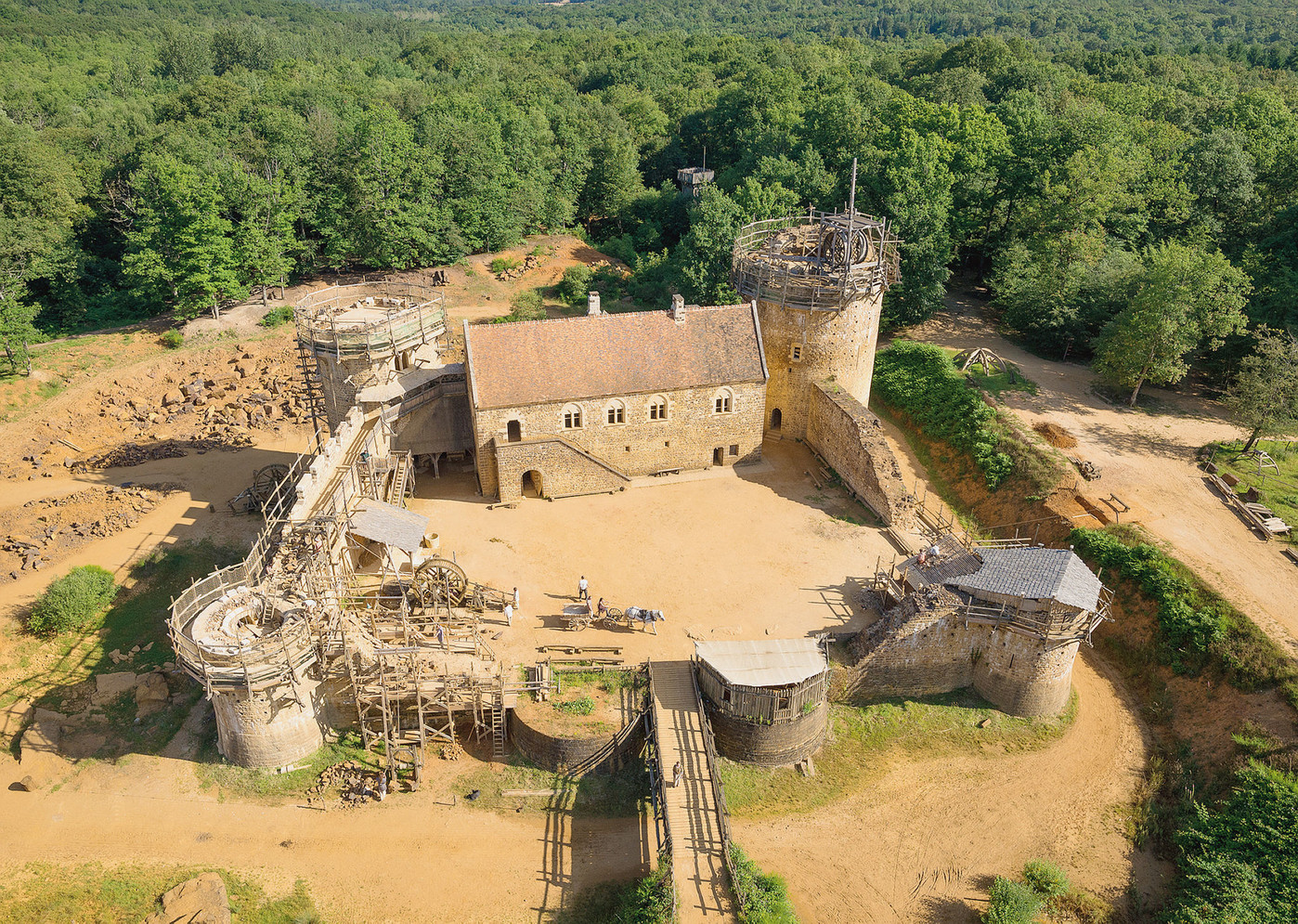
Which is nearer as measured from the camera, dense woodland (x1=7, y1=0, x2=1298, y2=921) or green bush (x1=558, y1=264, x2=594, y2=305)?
dense woodland (x1=7, y1=0, x2=1298, y2=921)

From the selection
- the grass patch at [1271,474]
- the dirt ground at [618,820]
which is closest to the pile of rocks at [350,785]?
the dirt ground at [618,820]

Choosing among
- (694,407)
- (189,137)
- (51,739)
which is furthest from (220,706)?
(189,137)

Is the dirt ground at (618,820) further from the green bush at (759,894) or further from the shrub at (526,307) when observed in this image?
the shrub at (526,307)

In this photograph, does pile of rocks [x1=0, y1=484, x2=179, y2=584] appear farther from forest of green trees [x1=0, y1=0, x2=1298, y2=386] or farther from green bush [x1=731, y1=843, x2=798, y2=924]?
green bush [x1=731, y1=843, x2=798, y2=924]

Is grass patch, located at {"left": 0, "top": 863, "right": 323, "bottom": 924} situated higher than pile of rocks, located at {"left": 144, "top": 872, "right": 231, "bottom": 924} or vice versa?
pile of rocks, located at {"left": 144, "top": 872, "right": 231, "bottom": 924}

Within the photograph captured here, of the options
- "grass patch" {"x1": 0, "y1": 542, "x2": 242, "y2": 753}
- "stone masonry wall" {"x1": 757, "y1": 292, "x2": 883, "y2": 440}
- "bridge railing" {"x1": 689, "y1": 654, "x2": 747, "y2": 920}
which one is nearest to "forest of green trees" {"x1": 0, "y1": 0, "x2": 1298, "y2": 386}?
"stone masonry wall" {"x1": 757, "y1": 292, "x2": 883, "y2": 440}

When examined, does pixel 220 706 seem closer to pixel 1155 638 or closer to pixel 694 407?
pixel 694 407

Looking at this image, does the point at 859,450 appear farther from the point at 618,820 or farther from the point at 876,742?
the point at 618,820
